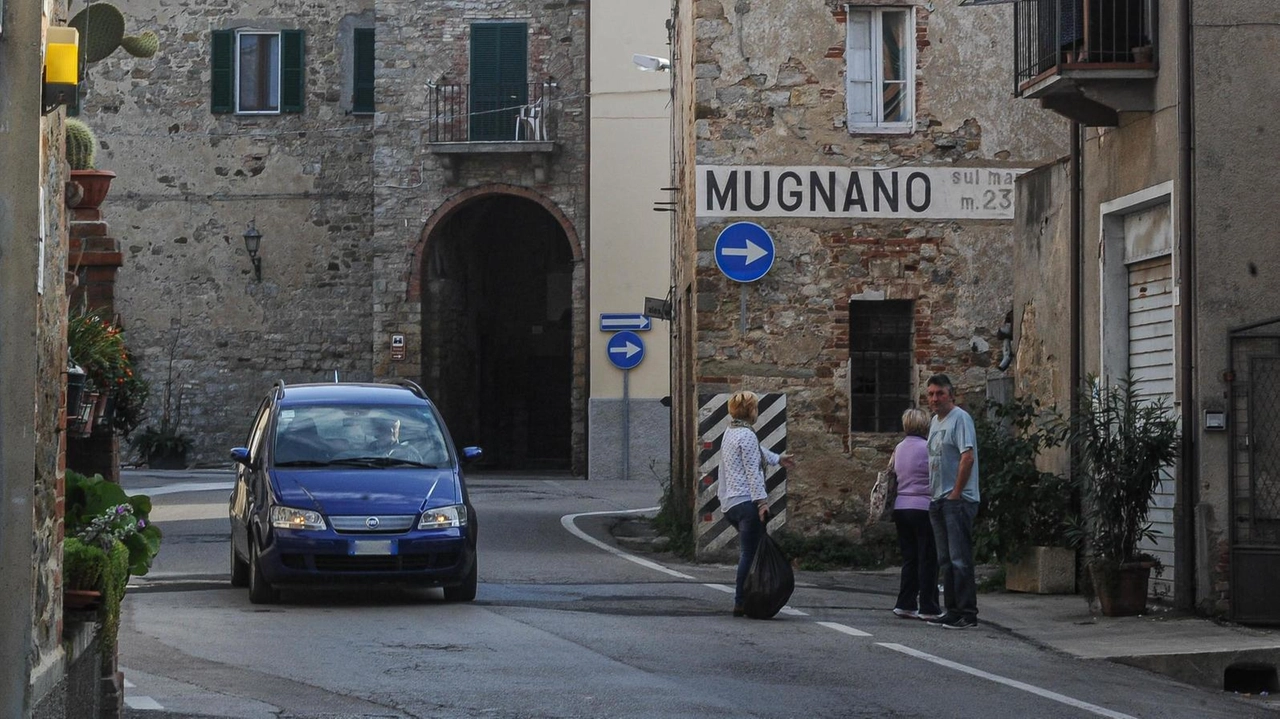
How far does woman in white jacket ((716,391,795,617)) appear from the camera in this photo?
12.8m

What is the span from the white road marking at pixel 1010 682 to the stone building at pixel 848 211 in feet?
20.7

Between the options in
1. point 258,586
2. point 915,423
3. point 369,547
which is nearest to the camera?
point 369,547

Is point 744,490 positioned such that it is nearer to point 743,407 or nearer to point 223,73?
point 743,407

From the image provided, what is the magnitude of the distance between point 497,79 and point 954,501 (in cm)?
2200

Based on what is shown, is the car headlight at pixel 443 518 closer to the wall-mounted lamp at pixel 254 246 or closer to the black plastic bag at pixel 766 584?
the black plastic bag at pixel 766 584

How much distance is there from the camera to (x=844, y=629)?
A: 12.2m

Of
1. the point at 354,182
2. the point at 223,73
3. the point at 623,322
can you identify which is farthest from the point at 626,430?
the point at 223,73

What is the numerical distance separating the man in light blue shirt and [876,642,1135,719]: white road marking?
1266 millimetres

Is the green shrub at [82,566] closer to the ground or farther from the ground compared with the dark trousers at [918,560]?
farther from the ground

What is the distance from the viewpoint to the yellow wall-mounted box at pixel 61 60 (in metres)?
6.21

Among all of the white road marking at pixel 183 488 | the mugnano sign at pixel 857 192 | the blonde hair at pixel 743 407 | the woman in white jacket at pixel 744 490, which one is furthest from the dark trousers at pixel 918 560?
the white road marking at pixel 183 488

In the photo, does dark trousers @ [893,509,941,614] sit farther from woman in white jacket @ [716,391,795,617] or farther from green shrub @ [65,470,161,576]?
green shrub @ [65,470,161,576]

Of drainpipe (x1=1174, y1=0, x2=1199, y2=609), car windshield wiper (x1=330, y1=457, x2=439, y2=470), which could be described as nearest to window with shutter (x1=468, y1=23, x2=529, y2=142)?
car windshield wiper (x1=330, y1=457, x2=439, y2=470)

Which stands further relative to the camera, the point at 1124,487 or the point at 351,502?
the point at 1124,487
